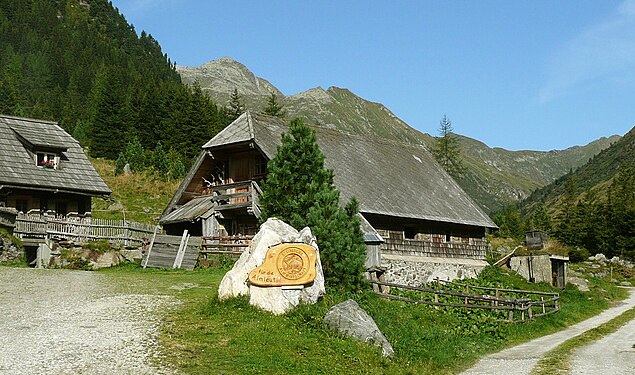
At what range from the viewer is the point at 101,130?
233 feet

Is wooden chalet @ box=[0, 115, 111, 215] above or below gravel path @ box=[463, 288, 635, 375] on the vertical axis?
above

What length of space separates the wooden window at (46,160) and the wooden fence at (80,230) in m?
3.32

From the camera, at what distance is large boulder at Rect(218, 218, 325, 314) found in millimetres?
17422

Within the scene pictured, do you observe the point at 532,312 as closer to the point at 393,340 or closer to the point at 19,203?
the point at 393,340

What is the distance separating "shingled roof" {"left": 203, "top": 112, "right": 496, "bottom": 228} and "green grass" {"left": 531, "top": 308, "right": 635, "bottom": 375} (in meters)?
11.2

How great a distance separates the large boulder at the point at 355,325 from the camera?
15.8m

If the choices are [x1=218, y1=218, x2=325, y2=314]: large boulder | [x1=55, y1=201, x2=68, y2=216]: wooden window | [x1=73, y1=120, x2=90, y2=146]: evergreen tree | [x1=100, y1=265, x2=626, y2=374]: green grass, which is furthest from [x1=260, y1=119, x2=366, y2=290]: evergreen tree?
[x1=73, y1=120, x2=90, y2=146]: evergreen tree

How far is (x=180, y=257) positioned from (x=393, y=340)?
15868 mm

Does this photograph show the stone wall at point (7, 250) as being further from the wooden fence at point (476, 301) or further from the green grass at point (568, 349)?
the green grass at point (568, 349)

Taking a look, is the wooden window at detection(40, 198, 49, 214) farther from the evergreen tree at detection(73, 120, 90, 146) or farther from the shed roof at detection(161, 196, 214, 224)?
the evergreen tree at detection(73, 120, 90, 146)

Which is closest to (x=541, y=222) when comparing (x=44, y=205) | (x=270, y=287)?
(x=44, y=205)

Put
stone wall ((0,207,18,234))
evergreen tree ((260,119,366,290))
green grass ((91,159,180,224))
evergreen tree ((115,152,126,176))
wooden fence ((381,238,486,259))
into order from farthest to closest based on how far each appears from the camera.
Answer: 1. evergreen tree ((115,152,126,176))
2. green grass ((91,159,180,224))
3. wooden fence ((381,238,486,259))
4. stone wall ((0,207,18,234))
5. evergreen tree ((260,119,366,290))

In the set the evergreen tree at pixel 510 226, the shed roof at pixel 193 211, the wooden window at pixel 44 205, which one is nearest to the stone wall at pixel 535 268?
the shed roof at pixel 193 211

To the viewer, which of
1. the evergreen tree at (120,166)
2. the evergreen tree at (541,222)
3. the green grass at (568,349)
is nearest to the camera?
the green grass at (568,349)
